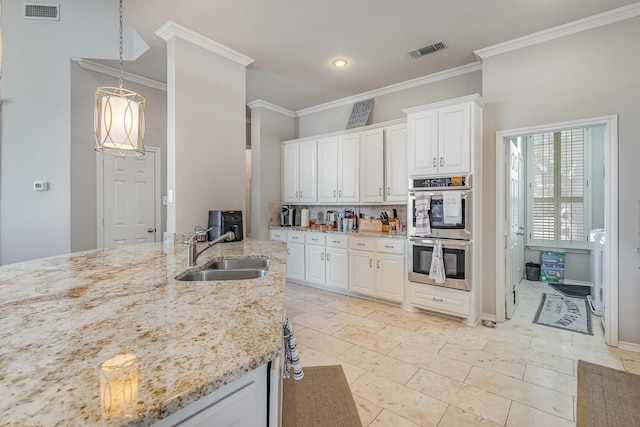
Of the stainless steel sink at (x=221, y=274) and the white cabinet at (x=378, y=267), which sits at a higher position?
the stainless steel sink at (x=221, y=274)

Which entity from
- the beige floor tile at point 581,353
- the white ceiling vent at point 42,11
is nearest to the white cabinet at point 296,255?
the beige floor tile at point 581,353

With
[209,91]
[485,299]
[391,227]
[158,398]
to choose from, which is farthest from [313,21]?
[485,299]

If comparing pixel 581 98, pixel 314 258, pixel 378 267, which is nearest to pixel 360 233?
pixel 378 267

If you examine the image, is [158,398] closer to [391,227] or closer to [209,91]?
[209,91]

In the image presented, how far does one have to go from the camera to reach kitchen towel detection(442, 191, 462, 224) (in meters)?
3.10

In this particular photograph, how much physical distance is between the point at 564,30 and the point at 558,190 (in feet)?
9.92

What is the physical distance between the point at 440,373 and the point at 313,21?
3.21 metres

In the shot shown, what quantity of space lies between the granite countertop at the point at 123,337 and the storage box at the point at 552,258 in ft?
17.3

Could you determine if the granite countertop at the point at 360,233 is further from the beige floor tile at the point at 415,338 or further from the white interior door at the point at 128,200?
the white interior door at the point at 128,200

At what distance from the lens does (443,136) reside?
10.6ft

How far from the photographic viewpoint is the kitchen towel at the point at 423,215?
3.28m

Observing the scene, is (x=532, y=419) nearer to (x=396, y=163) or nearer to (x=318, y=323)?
(x=318, y=323)

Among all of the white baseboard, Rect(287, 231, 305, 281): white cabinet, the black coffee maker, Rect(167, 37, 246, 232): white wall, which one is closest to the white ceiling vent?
Rect(167, 37, 246, 232): white wall

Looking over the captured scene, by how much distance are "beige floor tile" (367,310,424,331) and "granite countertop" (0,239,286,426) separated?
210 centimetres
